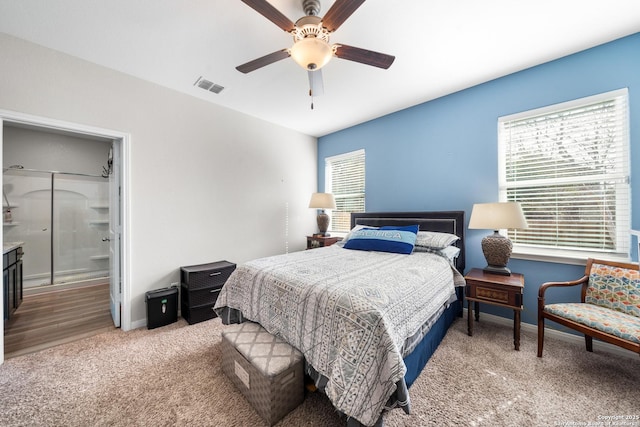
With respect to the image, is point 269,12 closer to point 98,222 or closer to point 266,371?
point 266,371

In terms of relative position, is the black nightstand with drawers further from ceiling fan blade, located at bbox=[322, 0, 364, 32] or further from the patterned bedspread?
ceiling fan blade, located at bbox=[322, 0, 364, 32]

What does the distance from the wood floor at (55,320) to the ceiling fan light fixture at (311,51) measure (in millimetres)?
3335

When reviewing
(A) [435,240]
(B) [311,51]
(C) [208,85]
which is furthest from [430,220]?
(C) [208,85]

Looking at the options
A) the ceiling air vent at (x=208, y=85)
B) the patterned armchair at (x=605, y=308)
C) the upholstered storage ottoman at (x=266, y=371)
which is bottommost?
the upholstered storage ottoman at (x=266, y=371)

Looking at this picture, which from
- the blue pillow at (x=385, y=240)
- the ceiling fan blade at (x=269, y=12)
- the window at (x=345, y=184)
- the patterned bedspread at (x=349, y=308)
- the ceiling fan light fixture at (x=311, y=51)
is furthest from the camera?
the window at (x=345, y=184)

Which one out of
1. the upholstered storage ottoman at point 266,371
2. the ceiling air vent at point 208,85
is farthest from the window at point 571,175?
the ceiling air vent at point 208,85

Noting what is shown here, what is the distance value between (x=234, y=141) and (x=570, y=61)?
3.89 metres

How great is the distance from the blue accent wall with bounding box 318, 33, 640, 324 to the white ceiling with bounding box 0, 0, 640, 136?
16 cm

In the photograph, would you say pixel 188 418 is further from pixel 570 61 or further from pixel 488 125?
pixel 570 61

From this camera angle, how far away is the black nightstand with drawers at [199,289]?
2.67 metres

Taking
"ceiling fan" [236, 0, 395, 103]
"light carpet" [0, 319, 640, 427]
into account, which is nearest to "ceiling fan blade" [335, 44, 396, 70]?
"ceiling fan" [236, 0, 395, 103]

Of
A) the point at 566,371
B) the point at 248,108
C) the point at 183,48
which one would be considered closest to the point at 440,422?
the point at 566,371

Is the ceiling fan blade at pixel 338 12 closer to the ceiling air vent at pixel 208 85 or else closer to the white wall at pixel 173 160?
the ceiling air vent at pixel 208 85

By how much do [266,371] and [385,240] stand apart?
71.4 inches
